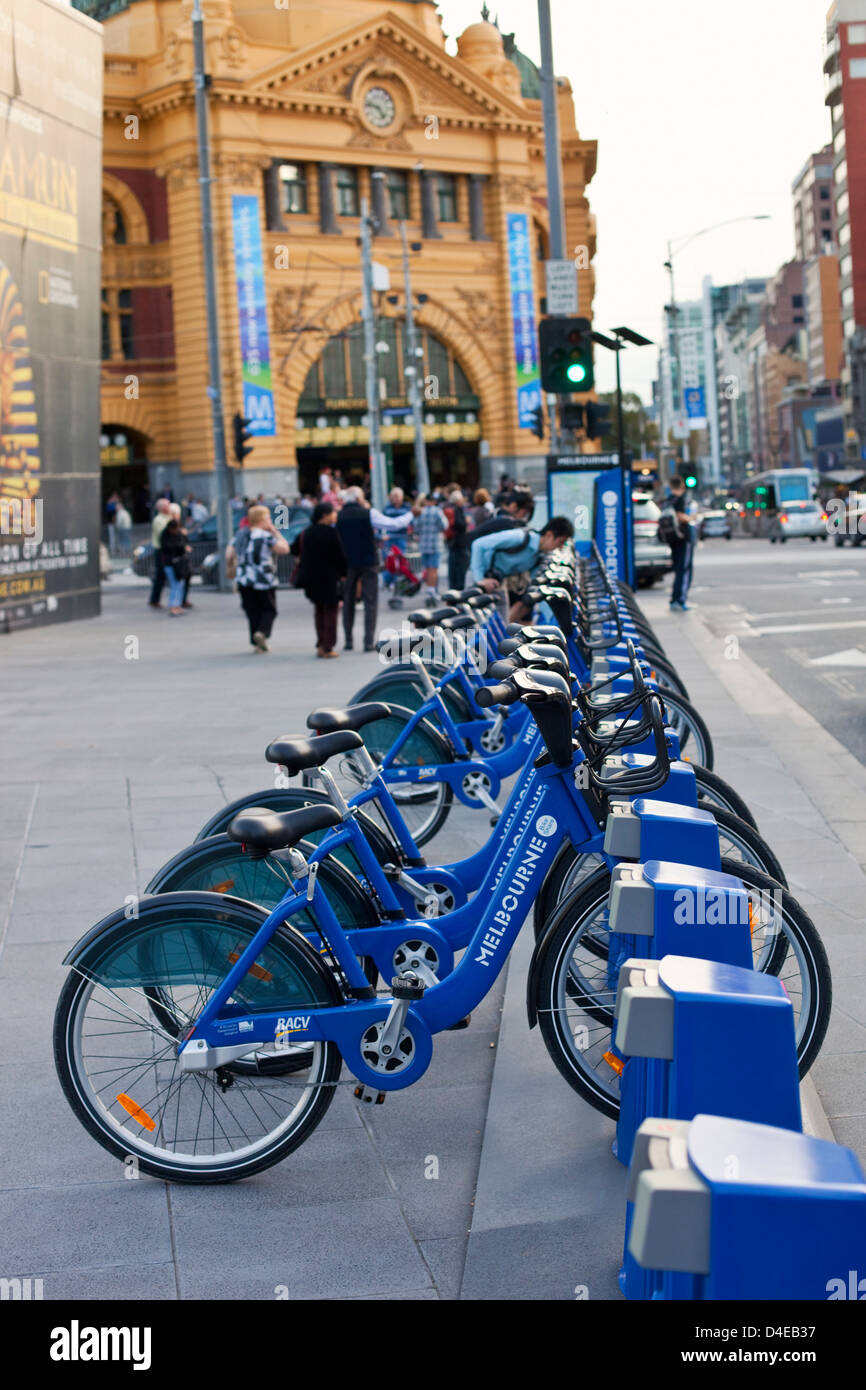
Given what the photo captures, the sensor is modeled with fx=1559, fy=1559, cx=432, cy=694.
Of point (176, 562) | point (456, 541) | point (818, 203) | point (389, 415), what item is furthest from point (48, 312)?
point (818, 203)

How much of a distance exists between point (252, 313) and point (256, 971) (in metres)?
55.0

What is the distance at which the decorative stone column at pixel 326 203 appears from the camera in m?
60.1

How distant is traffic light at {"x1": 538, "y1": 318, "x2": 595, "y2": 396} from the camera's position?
16203mm

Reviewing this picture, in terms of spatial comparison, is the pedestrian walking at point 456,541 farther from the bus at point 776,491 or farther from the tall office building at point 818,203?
the tall office building at point 818,203

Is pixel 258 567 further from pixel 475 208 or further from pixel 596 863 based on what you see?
pixel 475 208

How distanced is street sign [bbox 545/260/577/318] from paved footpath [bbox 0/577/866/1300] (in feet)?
33.4

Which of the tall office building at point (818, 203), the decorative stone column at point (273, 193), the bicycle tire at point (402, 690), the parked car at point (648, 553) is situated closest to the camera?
the bicycle tire at point (402, 690)

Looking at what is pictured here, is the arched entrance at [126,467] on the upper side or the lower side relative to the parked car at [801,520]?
upper

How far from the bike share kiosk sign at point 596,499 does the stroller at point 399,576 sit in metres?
7.61

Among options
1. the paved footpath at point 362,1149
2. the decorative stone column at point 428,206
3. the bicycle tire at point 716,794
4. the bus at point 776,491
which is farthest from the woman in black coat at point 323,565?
the decorative stone column at point 428,206

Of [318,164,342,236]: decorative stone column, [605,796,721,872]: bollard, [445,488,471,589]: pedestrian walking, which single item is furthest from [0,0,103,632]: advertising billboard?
[318,164,342,236]: decorative stone column

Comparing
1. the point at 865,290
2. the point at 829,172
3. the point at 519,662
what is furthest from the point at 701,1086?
the point at 829,172

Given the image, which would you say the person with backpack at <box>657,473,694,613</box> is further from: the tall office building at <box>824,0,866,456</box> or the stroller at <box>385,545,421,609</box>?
the tall office building at <box>824,0,866,456</box>
